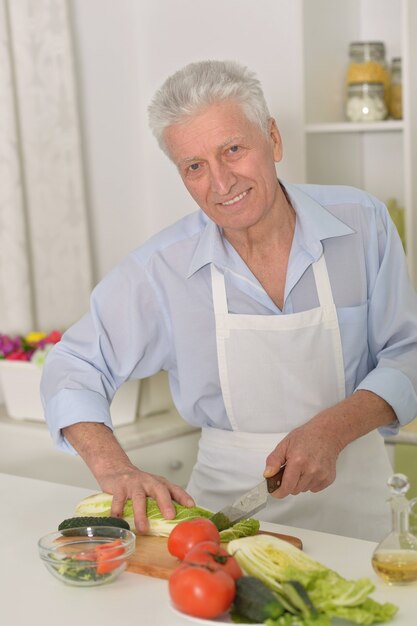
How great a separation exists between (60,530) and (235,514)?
0.27 meters

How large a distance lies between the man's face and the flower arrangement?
104 cm

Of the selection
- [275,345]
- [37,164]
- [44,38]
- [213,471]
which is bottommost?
[213,471]

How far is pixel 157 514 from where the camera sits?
1593 mm

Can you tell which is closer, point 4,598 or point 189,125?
point 4,598

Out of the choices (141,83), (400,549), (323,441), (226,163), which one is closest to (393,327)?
(323,441)

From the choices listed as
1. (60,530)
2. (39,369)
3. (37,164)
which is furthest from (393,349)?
(37,164)

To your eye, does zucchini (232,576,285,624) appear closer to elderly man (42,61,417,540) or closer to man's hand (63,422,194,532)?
man's hand (63,422,194,532)

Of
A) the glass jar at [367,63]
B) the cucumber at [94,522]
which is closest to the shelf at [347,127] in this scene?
the glass jar at [367,63]

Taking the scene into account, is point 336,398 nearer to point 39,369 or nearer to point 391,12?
point 39,369

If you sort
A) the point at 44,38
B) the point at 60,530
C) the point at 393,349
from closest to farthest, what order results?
1. the point at 60,530
2. the point at 393,349
3. the point at 44,38

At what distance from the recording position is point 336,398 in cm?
206

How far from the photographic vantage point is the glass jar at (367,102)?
119 inches

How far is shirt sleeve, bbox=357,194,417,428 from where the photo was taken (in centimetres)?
192

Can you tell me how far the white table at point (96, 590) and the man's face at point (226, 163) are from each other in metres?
0.60
